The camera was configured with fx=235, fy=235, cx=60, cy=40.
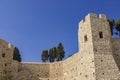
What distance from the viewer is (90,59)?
27234mm

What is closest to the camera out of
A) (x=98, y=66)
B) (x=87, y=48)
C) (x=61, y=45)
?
(x=98, y=66)

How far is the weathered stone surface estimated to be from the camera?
86.5ft

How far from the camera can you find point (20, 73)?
35375mm

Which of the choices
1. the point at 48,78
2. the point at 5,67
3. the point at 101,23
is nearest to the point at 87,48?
Answer: the point at 101,23

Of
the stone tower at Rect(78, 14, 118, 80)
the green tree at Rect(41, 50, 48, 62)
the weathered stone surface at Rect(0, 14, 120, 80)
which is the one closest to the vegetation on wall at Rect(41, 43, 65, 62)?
the green tree at Rect(41, 50, 48, 62)

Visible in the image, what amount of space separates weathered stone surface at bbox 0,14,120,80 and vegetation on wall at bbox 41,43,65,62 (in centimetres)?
984

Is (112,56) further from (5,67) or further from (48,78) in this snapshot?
(5,67)

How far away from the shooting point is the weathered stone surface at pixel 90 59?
86.5 feet

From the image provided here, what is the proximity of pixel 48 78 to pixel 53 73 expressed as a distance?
1609mm

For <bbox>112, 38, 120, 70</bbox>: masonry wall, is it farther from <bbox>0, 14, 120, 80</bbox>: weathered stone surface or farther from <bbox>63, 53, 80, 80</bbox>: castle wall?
<bbox>63, 53, 80, 80</bbox>: castle wall

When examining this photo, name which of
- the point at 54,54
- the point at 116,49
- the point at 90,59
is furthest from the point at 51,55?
the point at 90,59

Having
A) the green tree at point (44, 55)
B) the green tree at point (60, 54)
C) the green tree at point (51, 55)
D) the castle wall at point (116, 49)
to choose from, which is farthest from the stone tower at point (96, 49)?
the green tree at point (44, 55)

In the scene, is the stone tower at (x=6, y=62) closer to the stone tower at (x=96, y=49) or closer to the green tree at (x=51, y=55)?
the stone tower at (x=96, y=49)

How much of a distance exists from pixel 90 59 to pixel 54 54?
20221 millimetres
